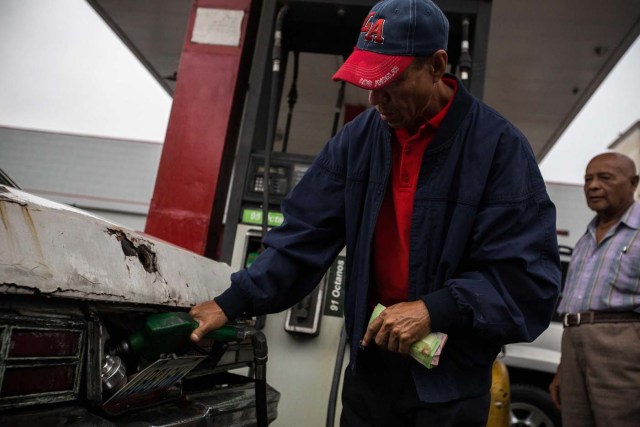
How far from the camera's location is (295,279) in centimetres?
168

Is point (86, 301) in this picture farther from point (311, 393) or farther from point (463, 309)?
point (311, 393)

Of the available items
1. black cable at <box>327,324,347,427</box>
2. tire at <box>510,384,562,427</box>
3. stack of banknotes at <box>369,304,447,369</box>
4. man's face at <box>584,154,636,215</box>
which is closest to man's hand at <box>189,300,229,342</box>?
stack of banknotes at <box>369,304,447,369</box>

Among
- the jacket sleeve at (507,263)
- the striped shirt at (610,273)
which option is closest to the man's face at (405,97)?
the jacket sleeve at (507,263)

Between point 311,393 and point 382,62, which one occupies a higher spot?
point 382,62

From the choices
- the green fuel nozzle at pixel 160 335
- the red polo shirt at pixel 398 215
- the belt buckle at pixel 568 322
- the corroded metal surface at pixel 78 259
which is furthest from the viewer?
the belt buckle at pixel 568 322

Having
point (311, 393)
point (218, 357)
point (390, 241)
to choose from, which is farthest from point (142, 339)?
point (311, 393)

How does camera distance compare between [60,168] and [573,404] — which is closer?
[573,404]

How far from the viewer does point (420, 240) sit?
4.85 feet

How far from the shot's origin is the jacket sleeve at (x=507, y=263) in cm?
135

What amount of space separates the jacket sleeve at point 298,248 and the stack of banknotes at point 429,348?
0.44 metres

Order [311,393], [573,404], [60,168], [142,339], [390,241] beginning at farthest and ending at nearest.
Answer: [60,168] → [573,404] → [311,393] → [390,241] → [142,339]

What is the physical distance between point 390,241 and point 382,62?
49 centimetres

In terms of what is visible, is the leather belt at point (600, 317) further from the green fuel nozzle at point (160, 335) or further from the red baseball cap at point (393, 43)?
the green fuel nozzle at point (160, 335)

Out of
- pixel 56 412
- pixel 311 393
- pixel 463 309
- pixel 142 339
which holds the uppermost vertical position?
pixel 463 309
